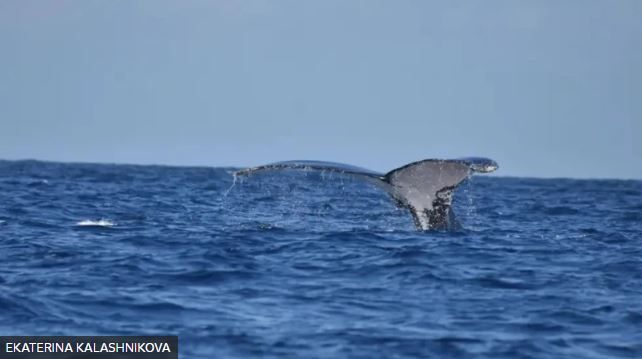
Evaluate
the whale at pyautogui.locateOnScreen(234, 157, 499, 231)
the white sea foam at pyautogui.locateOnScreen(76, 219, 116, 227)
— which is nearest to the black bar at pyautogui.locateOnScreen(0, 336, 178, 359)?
the whale at pyautogui.locateOnScreen(234, 157, 499, 231)

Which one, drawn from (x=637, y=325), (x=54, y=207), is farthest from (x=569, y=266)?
(x=54, y=207)

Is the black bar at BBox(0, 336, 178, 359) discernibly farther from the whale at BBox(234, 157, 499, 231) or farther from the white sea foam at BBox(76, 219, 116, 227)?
the white sea foam at BBox(76, 219, 116, 227)

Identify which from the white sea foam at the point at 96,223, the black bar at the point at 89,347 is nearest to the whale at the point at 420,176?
the black bar at the point at 89,347

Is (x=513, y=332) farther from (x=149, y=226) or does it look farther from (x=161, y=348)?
(x=149, y=226)

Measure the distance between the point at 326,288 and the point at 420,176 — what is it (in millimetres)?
2587

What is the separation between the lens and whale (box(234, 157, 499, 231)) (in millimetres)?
12305

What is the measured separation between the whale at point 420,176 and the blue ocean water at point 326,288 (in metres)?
0.35

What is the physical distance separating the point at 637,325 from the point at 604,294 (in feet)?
5.54

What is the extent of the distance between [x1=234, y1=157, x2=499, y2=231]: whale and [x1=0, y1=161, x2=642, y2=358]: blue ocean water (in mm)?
354

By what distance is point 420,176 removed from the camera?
43.8 feet

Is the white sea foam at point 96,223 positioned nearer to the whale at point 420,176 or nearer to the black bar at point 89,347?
the whale at point 420,176

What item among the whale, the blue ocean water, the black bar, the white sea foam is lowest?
the black bar

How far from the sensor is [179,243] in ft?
50.3

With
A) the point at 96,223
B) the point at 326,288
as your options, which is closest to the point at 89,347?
the point at 326,288
